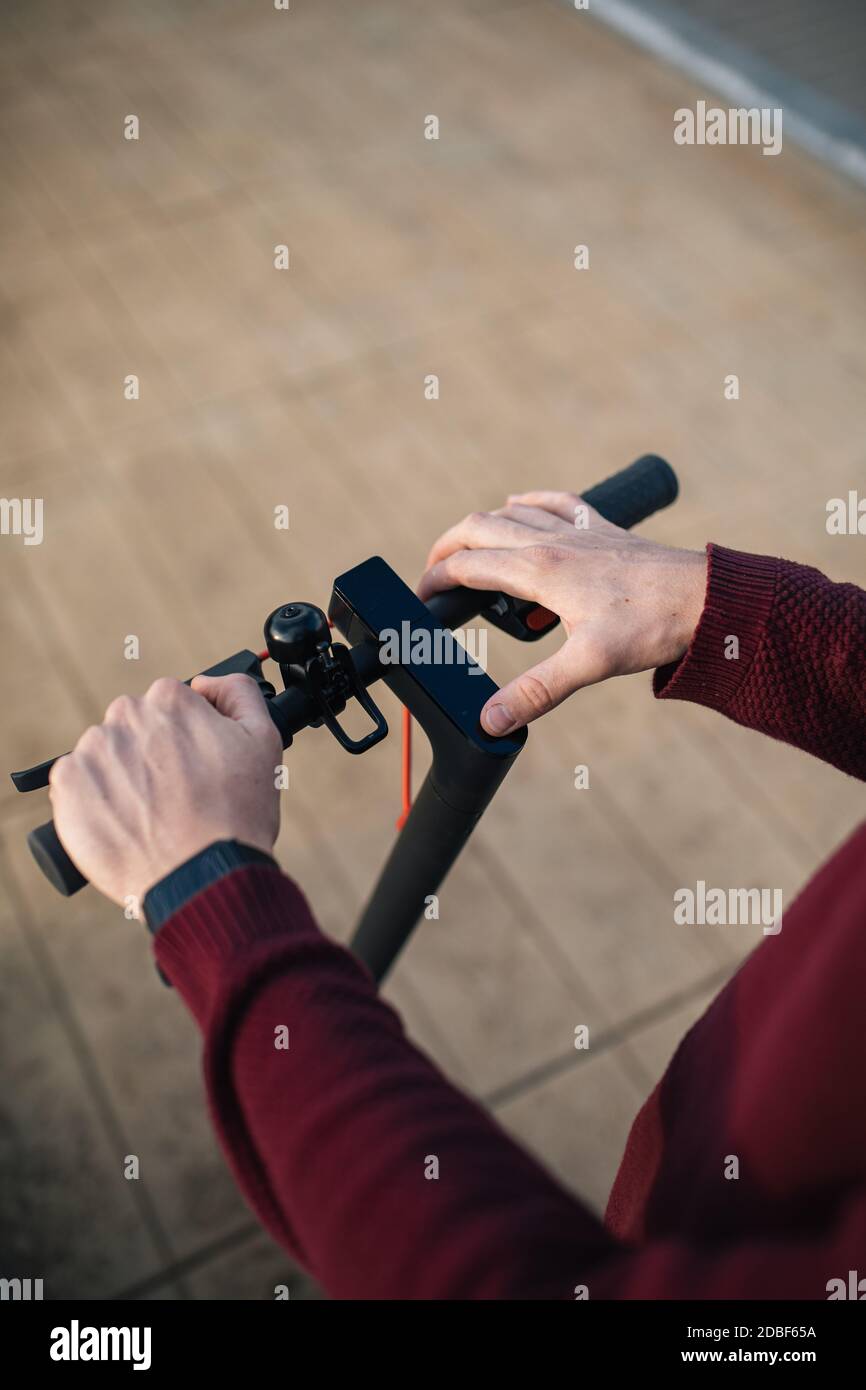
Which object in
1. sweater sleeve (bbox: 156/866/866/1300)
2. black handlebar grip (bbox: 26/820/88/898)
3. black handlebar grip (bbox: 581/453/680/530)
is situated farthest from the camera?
black handlebar grip (bbox: 581/453/680/530)

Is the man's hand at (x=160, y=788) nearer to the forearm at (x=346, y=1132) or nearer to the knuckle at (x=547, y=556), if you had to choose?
the forearm at (x=346, y=1132)

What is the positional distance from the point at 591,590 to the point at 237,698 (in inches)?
15.3

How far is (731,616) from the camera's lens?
1.13m

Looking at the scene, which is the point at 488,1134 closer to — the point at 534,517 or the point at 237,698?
the point at 237,698

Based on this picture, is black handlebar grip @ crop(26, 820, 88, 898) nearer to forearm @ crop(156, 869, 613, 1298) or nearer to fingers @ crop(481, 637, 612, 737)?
forearm @ crop(156, 869, 613, 1298)

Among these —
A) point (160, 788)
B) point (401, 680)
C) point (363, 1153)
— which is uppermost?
point (401, 680)

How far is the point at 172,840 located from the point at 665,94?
14.5 ft

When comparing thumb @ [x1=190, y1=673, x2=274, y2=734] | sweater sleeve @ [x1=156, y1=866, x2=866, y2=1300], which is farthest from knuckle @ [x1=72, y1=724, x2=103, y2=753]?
sweater sleeve @ [x1=156, y1=866, x2=866, y2=1300]

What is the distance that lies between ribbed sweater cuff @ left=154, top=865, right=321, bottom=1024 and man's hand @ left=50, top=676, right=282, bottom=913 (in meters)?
0.06

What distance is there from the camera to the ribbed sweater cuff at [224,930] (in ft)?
2.74

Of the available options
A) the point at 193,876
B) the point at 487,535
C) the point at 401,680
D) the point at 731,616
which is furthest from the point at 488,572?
the point at 193,876

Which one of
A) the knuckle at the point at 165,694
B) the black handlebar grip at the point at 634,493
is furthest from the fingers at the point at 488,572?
the knuckle at the point at 165,694

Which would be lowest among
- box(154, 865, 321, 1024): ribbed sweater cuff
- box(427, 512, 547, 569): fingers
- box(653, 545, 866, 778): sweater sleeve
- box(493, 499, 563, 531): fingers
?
box(154, 865, 321, 1024): ribbed sweater cuff

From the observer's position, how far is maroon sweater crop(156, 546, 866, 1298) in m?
0.71
